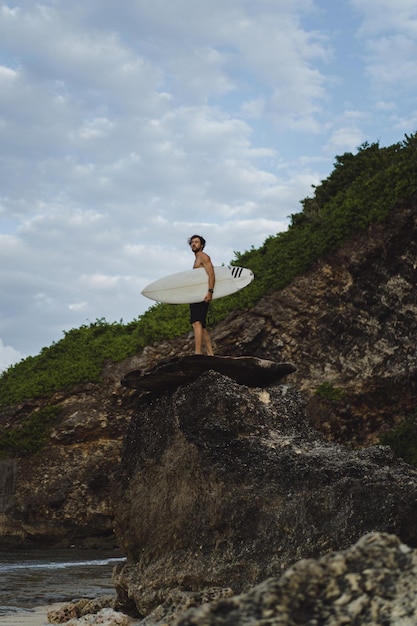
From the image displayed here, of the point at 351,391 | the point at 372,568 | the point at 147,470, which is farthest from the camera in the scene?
the point at 351,391

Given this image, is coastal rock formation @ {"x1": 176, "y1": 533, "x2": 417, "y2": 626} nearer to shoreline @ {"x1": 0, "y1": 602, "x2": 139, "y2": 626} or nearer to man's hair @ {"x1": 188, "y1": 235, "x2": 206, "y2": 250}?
shoreline @ {"x1": 0, "y1": 602, "x2": 139, "y2": 626}

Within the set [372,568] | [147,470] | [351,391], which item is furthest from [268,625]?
[351,391]

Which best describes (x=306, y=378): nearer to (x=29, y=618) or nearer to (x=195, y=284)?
(x=195, y=284)

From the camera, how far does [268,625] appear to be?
290 centimetres

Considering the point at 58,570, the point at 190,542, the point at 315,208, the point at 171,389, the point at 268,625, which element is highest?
the point at 315,208

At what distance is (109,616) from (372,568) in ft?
20.2

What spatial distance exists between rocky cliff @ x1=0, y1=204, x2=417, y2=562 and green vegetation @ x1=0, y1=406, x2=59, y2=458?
32 cm

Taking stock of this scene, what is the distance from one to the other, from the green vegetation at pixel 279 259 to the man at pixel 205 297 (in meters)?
12.1

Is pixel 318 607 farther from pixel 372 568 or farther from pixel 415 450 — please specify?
pixel 415 450

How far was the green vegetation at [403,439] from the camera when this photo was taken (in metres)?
21.0

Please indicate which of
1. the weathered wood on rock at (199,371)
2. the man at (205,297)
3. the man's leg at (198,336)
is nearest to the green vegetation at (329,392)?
the man at (205,297)

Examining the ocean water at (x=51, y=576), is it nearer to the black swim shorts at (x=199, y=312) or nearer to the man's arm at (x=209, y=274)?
the black swim shorts at (x=199, y=312)

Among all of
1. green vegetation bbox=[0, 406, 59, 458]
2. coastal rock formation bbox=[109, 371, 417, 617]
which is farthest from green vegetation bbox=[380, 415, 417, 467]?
coastal rock formation bbox=[109, 371, 417, 617]

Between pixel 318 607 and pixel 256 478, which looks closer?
pixel 318 607
